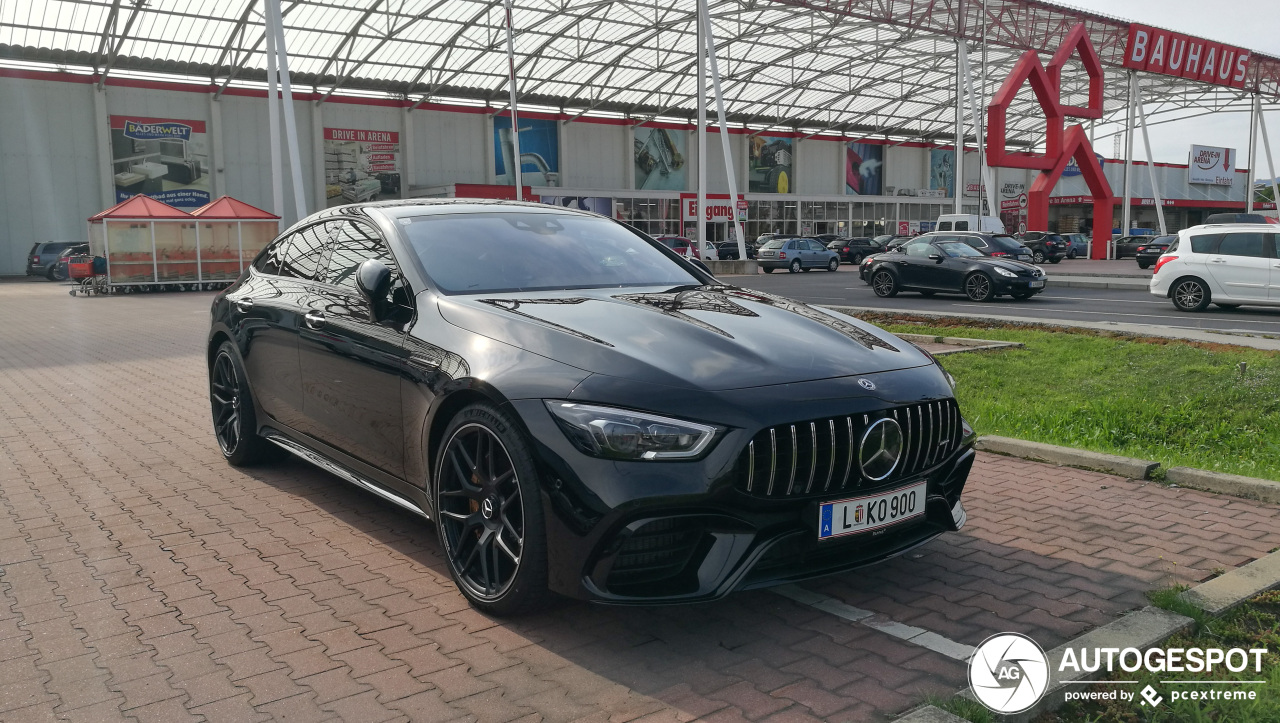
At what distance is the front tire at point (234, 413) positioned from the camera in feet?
19.0

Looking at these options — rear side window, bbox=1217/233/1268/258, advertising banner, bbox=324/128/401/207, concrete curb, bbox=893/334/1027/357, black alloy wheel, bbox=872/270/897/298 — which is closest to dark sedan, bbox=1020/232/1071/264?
black alloy wheel, bbox=872/270/897/298

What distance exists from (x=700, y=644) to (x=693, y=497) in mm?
631

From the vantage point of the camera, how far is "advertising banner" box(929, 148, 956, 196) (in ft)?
245

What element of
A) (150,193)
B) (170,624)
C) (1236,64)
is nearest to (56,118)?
(150,193)

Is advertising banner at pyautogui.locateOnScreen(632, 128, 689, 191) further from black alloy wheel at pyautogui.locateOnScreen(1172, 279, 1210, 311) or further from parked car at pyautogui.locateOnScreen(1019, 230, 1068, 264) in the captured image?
Answer: black alloy wheel at pyautogui.locateOnScreen(1172, 279, 1210, 311)

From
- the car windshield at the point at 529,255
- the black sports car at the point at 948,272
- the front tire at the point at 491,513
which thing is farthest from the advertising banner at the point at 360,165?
the front tire at the point at 491,513

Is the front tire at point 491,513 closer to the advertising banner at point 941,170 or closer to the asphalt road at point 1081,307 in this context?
the asphalt road at point 1081,307

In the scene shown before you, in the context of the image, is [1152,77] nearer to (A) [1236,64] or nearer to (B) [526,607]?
(A) [1236,64]

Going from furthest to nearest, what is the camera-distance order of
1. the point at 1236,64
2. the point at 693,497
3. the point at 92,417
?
the point at 1236,64 < the point at 92,417 < the point at 693,497

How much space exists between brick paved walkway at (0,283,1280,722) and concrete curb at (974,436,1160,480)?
0.13 metres

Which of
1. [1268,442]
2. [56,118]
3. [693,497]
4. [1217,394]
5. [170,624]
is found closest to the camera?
[693,497]

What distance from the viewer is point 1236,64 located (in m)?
49.1

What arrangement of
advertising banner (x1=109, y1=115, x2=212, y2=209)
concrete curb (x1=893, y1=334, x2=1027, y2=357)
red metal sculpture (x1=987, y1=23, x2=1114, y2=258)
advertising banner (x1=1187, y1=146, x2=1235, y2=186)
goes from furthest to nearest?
advertising banner (x1=1187, y1=146, x2=1235, y2=186), advertising banner (x1=109, y1=115, x2=212, y2=209), red metal sculpture (x1=987, y1=23, x2=1114, y2=258), concrete curb (x1=893, y1=334, x2=1027, y2=357)

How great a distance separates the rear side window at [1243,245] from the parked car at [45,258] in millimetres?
38533
